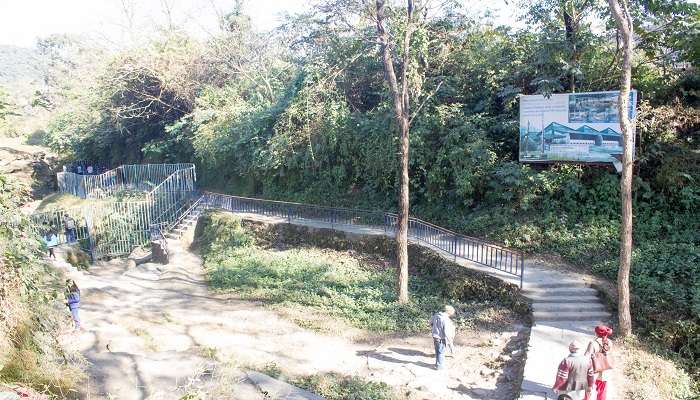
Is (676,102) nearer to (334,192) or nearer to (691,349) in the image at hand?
(691,349)

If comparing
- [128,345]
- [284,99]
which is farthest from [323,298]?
[284,99]

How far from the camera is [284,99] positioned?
→ 20.9 metres

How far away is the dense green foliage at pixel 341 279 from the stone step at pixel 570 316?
549mm

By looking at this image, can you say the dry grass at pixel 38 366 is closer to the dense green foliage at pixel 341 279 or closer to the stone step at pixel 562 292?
the dense green foliage at pixel 341 279

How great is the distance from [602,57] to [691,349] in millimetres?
9398

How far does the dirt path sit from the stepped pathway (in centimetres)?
56

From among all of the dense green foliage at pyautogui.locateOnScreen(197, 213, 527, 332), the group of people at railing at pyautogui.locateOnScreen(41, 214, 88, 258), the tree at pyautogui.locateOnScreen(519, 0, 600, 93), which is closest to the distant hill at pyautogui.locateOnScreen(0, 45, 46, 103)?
the group of people at railing at pyautogui.locateOnScreen(41, 214, 88, 258)

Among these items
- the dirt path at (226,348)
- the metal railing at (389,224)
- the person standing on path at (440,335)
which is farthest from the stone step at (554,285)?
the person standing on path at (440,335)

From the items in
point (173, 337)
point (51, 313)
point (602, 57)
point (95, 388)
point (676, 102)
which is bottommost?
point (173, 337)

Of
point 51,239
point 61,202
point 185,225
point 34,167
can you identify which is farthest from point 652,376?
point 34,167

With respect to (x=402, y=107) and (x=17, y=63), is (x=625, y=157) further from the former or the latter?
(x=17, y=63)

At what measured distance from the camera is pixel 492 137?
15719mm

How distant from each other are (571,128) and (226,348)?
35.8 ft

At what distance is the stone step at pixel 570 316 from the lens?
396 inches
